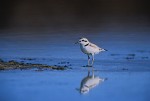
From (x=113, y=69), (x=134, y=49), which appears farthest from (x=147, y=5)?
(x=113, y=69)

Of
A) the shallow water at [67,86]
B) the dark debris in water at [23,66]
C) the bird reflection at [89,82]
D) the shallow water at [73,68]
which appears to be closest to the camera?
the shallow water at [67,86]

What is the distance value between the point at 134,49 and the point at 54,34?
380 cm

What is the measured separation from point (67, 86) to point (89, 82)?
0.42 m

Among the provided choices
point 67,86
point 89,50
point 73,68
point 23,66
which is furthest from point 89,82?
point 89,50

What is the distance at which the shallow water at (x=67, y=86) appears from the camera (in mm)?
9133

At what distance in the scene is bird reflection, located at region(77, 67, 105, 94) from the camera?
31.6ft

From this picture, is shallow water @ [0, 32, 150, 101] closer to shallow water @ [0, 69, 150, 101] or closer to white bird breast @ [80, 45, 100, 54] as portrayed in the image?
shallow water @ [0, 69, 150, 101]

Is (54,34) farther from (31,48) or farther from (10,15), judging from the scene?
(10,15)

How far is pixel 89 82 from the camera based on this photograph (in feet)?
33.4

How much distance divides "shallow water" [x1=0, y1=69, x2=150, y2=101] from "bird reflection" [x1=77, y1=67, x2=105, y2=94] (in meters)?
0.07

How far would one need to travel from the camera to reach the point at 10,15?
72.9 ft

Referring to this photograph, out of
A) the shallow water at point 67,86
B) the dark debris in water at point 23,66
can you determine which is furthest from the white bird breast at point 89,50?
the shallow water at point 67,86

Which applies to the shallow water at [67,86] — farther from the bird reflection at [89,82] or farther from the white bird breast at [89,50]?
the white bird breast at [89,50]

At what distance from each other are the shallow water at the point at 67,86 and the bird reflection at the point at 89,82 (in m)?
0.07
